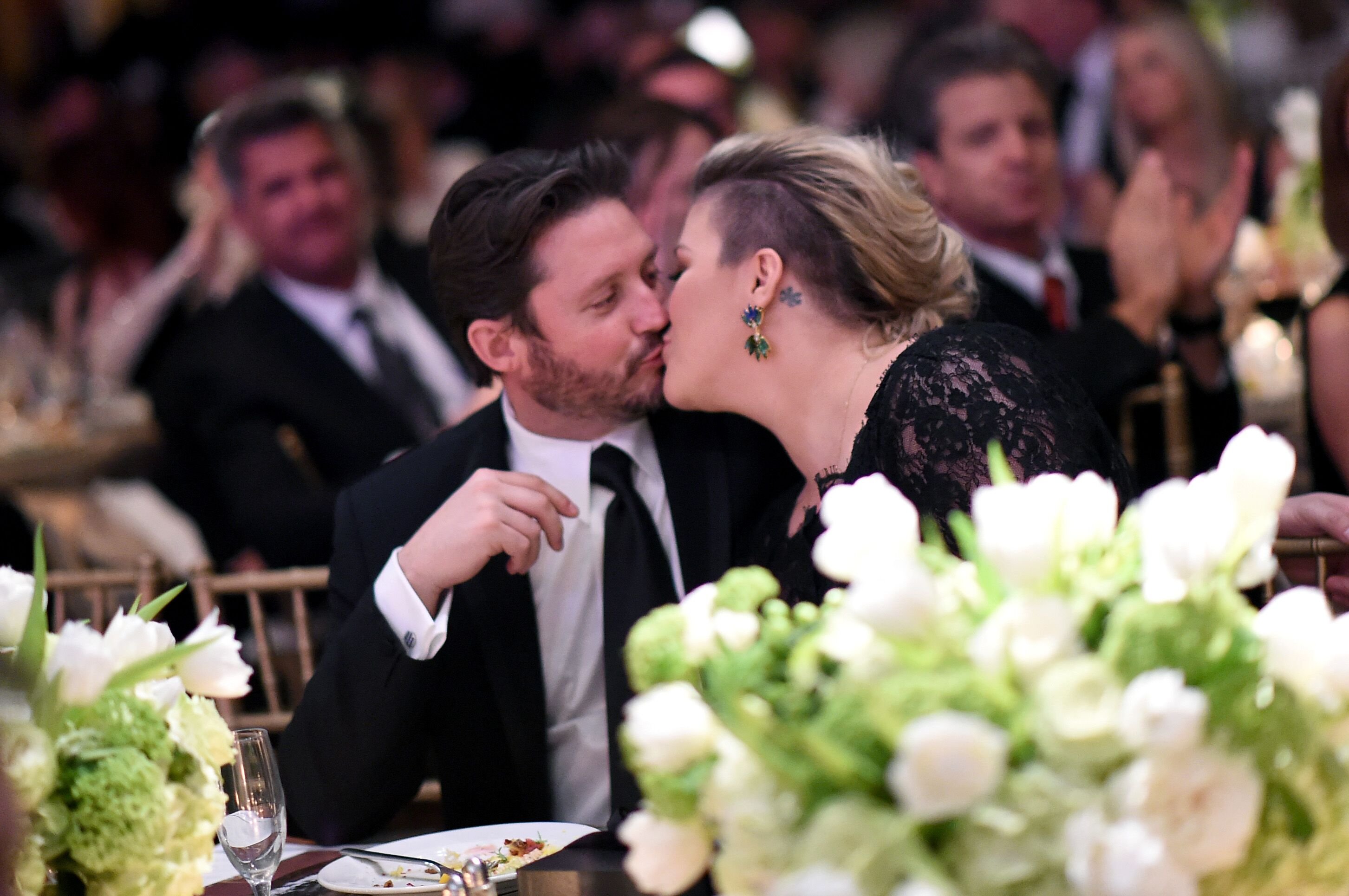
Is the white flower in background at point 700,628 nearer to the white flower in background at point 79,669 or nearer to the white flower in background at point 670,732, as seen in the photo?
the white flower in background at point 670,732

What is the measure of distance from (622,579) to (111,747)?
1017 mm

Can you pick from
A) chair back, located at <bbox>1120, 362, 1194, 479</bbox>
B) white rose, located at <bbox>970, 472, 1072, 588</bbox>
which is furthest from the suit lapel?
white rose, located at <bbox>970, 472, 1072, 588</bbox>

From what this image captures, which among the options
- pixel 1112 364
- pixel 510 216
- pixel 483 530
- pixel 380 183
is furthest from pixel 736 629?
pixel 380 183

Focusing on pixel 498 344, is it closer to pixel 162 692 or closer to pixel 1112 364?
pixel 162 692

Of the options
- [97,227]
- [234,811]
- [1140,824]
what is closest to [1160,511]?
[1140,824]

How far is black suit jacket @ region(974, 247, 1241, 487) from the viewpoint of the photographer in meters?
2.94

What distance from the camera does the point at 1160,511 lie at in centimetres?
95

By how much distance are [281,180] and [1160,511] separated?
11.7ft

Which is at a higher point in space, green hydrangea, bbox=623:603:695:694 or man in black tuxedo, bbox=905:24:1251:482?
man in black tuxedo, bbox=905:24:1251:482

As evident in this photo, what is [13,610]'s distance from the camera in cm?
130

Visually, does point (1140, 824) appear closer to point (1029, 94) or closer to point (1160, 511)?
point (1160, 511)

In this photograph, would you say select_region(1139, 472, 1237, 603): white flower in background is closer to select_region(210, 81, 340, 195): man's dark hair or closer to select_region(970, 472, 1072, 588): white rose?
select_region(970, 472, 1072, 588): white rose

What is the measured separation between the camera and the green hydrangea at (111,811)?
46.4 inches

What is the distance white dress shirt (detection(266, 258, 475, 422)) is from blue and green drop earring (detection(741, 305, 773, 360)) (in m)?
1.92
